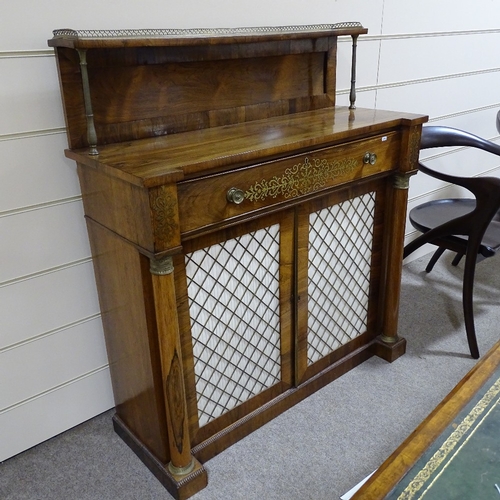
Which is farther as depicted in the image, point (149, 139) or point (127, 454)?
point (127, 454)

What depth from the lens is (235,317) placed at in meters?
1.34

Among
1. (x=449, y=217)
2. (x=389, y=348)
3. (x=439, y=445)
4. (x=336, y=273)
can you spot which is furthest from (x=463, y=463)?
(x=449, y=217)

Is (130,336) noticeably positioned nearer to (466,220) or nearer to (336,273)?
(336,273)

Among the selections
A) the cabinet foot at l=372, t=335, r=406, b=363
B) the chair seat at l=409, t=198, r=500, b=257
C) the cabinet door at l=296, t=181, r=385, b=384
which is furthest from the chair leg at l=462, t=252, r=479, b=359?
→ the cabinet door at l=296, t=181, r=385, b=384

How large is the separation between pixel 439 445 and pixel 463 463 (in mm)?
49

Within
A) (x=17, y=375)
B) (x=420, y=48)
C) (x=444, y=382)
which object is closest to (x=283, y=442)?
(x=444, y=382)

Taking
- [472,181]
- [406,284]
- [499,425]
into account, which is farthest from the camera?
[406,284]

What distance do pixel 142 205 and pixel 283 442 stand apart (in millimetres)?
822

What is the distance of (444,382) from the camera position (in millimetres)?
1696

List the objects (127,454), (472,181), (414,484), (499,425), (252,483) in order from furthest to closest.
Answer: (472,181) < (127,454) < (252,483) < (499,425) < (414,484)

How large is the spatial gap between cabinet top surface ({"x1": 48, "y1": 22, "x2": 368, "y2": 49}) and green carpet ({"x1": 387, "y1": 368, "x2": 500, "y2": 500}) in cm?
98

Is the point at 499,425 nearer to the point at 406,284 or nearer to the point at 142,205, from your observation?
the point at 142,205

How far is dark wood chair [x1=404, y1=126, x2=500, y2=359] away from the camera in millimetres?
1653

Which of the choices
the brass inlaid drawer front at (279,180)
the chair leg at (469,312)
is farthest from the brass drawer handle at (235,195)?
the chair leg at (469,312)
